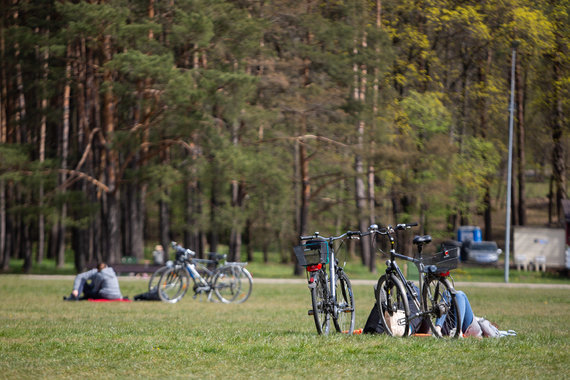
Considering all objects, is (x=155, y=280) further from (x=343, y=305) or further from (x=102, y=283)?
(x=343, y=305)

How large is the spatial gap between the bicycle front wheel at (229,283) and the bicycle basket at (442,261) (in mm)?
11283

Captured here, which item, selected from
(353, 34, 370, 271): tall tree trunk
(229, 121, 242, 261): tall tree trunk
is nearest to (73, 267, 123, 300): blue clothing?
(229, 121, 242, 261): tall tree trunk

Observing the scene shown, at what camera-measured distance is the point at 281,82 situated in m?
35.8

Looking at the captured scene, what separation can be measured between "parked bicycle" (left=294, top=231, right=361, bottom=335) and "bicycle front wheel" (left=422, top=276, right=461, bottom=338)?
110 centimetres

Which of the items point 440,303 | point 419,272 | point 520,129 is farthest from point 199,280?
point 520,129

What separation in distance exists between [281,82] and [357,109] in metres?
3.30

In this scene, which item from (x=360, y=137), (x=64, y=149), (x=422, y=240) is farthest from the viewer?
(x=64, y=149)

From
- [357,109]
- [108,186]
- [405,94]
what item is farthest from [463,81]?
[108,186]

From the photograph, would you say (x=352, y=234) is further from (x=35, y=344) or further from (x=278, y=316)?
(x=278, y=316)

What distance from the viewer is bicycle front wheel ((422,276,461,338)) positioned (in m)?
9.52

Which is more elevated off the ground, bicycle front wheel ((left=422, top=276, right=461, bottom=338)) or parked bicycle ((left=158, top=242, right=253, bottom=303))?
bicycle front wheel ((left=422, top=276, right=461, bottom=338))

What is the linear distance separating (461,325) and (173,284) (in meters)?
11.6

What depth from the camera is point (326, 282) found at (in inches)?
415

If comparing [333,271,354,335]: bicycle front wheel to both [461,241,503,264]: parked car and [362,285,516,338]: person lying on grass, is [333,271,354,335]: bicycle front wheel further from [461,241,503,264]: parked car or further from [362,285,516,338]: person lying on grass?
[461,241,503,264]: parked car
